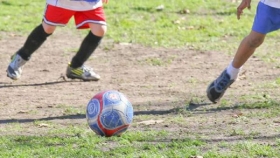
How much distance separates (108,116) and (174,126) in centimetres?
72

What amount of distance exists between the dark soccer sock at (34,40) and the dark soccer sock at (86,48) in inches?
15.8

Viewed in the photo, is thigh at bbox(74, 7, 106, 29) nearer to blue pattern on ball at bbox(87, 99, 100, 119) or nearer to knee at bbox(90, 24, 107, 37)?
knee at bbox(90, 24, 107, 37)

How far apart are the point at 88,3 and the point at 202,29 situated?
3.23 meters

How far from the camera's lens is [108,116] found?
573cm

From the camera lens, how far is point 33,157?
5.31 m

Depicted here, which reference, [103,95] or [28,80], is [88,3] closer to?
[28,80]

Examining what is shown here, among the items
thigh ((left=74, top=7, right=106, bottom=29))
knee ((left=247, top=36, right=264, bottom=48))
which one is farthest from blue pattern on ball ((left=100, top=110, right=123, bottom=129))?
thigh ((left=74, top=7, right=106, bottom=29))

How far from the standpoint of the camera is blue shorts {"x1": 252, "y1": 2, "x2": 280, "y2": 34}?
258 inches

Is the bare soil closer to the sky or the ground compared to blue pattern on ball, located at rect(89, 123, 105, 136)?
closer to the ground

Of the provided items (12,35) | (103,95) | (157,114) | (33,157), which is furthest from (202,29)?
(33,157)

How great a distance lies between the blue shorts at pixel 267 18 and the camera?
656 cm

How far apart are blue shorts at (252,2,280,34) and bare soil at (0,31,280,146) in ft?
2.36

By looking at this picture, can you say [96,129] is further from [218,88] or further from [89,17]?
[89,17]

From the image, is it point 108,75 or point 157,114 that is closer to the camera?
point 157,114
